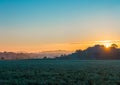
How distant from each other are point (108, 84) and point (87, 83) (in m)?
2.13

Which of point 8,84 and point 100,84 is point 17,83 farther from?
point 100,84

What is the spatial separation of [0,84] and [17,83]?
168 cm

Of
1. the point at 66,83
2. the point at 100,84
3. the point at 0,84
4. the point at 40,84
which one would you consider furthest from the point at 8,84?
the point at 100,84

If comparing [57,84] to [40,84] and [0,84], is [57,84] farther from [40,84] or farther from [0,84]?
[0,84]

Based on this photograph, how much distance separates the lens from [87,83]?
117 feet

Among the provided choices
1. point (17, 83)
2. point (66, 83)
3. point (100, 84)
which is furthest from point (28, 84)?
point (100, 84)

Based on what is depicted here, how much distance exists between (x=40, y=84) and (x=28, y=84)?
47.9 inches

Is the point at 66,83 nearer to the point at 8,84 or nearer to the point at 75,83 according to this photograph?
the point at 75,83

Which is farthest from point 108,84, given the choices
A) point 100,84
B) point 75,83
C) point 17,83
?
point 17,83

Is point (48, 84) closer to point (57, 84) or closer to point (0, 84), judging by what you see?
point (57, 84)

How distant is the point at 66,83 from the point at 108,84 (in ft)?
13.9

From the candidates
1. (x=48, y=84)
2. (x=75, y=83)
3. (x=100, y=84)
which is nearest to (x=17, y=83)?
(x=48, y=84)

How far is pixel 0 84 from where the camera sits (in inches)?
1378

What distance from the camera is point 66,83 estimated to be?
3588 cm
